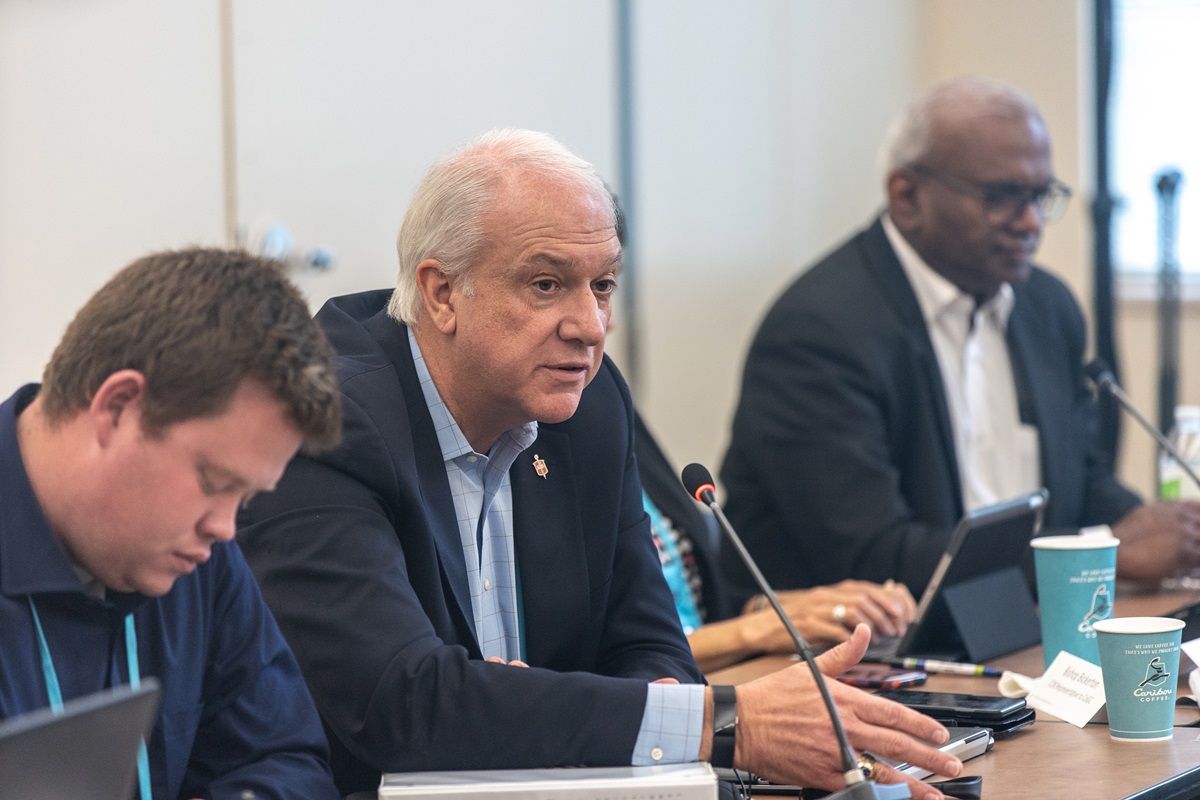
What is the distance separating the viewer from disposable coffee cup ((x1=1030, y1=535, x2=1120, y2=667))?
6.54 ft

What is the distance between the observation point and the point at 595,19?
375 centimetres

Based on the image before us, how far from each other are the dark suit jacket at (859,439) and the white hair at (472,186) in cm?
124

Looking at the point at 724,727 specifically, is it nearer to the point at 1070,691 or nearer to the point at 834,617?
the point at 1070,691

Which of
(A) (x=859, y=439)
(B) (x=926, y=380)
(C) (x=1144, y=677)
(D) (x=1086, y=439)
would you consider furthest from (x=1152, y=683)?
(D) (x=1086, y=439)

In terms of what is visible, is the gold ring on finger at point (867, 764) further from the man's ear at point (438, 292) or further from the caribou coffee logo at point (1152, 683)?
the man's ear at point (438, 292)

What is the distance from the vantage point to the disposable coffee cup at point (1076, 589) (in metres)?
1.99

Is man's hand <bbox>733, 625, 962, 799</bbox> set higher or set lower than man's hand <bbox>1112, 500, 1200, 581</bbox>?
higher

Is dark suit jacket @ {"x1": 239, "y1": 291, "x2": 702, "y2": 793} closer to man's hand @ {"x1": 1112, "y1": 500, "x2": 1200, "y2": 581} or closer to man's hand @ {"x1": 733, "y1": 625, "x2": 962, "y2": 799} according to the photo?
man's hand @ {"x1": 733, "y1": 625, "x2": 962, "y2": 799}

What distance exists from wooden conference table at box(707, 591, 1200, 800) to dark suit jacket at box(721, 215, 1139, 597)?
1.00 m

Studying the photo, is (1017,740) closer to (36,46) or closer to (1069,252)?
(36,46)

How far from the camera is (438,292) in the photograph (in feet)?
5.98

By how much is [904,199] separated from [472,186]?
1.81m

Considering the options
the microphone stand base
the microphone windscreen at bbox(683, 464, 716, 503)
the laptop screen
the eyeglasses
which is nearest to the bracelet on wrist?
the microphone stand base

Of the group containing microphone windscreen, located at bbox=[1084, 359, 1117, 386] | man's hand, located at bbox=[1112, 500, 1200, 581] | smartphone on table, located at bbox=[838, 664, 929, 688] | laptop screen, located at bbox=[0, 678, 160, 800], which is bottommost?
man's hand, located at bbox=[1112, 500, 1200, 581]
